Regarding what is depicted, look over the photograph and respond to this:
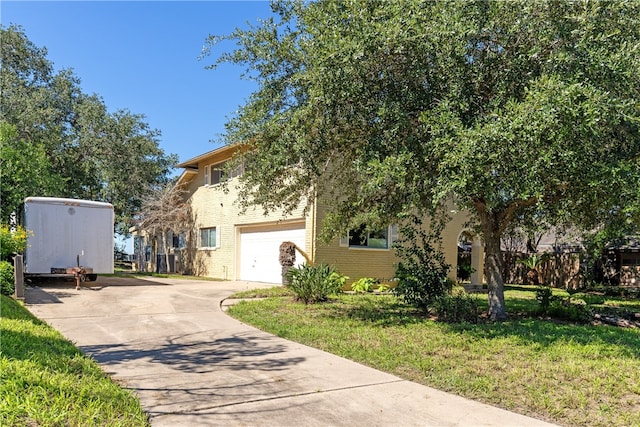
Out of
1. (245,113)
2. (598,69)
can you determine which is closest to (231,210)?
(245,113)

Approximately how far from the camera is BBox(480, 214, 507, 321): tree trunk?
980 cm

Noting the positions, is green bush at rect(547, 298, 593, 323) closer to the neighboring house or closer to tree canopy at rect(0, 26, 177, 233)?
the neighboring house

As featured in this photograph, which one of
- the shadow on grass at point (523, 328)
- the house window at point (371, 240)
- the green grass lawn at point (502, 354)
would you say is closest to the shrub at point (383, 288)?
the house window at point (371, 240)

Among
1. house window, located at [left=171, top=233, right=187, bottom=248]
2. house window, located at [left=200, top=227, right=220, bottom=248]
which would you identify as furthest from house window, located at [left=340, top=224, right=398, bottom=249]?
house window, located at [left=171, top=233, right=187, bottom=248]

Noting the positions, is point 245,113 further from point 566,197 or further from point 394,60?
point 566,197

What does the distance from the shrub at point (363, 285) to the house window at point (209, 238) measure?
315 inches

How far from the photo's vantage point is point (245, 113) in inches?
364

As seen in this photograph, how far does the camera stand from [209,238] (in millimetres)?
22797

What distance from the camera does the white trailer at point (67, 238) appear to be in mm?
14180

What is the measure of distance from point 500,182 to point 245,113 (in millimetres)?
4898

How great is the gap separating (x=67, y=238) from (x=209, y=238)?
330 inches

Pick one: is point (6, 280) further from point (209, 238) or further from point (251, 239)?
point (209, 238)

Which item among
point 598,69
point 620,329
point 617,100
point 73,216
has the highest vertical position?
point 598,69

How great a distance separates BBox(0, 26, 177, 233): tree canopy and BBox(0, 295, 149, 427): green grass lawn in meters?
19.8
